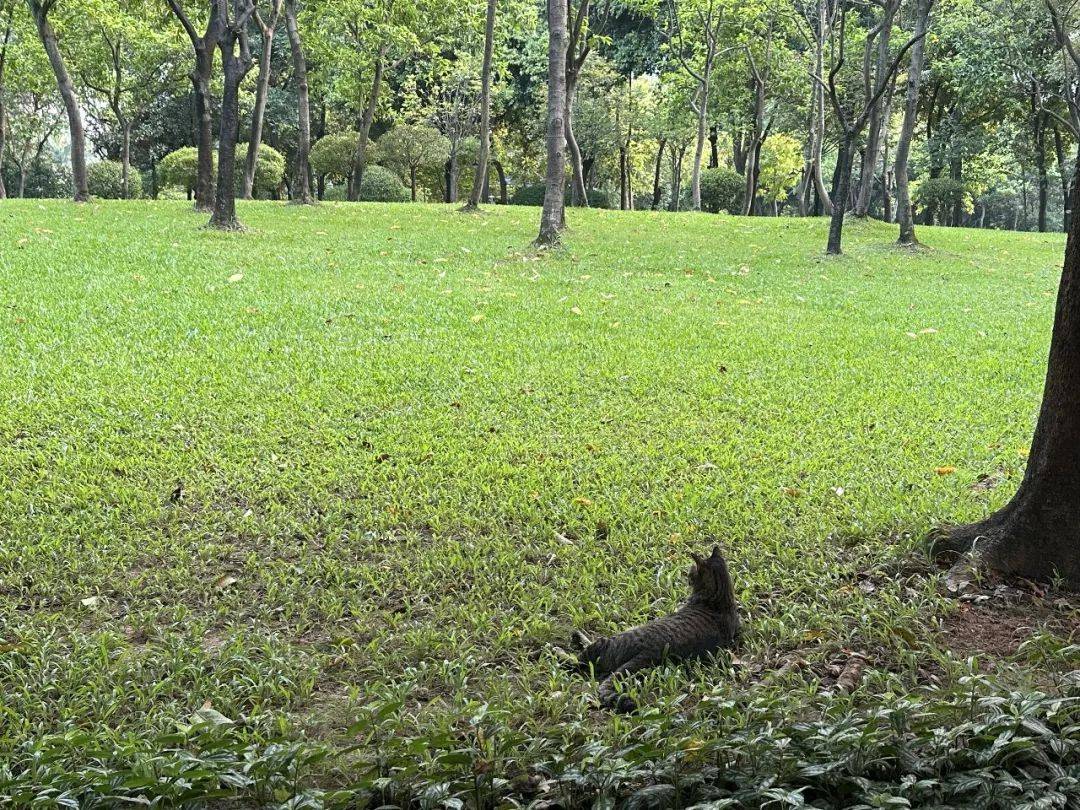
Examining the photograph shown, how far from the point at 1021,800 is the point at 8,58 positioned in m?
28.0

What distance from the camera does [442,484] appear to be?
434cm

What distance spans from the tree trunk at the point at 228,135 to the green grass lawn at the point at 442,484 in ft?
9.15

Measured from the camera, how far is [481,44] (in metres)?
23.8

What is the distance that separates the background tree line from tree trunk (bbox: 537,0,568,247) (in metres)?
0.10

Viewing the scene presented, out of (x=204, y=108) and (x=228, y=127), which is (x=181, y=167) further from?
(x=228, y=127)

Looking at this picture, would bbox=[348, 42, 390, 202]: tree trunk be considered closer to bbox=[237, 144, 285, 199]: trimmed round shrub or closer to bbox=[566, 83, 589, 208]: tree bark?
bbox=[237, 144, 285, 199]: trimmed round shrub

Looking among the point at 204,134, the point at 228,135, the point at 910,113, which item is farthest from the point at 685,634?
the point at 910,113

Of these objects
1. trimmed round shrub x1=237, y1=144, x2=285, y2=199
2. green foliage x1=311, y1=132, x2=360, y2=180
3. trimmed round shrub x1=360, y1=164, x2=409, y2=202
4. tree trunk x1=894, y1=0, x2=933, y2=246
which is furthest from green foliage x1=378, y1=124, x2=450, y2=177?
tree trunk x1=894, y1=0, x2=933, y2=246

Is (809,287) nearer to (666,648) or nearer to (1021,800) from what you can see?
(666,648)

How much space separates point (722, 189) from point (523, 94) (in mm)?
8029

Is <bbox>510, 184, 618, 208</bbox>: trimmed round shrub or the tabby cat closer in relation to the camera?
the tabby cat

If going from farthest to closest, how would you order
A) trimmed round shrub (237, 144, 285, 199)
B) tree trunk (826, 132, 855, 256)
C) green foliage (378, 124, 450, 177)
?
green foliage (378, 124, 450, 177), trimmed round shrub (237, 144, 285, 199), tree trunk (826, 132, 855, 256)

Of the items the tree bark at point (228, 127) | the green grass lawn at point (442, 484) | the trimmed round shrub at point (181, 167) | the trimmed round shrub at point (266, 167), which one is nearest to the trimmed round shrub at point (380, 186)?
the trimmed round shrub at point (266, 167)

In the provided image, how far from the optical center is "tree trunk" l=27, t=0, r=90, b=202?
1509 cm
